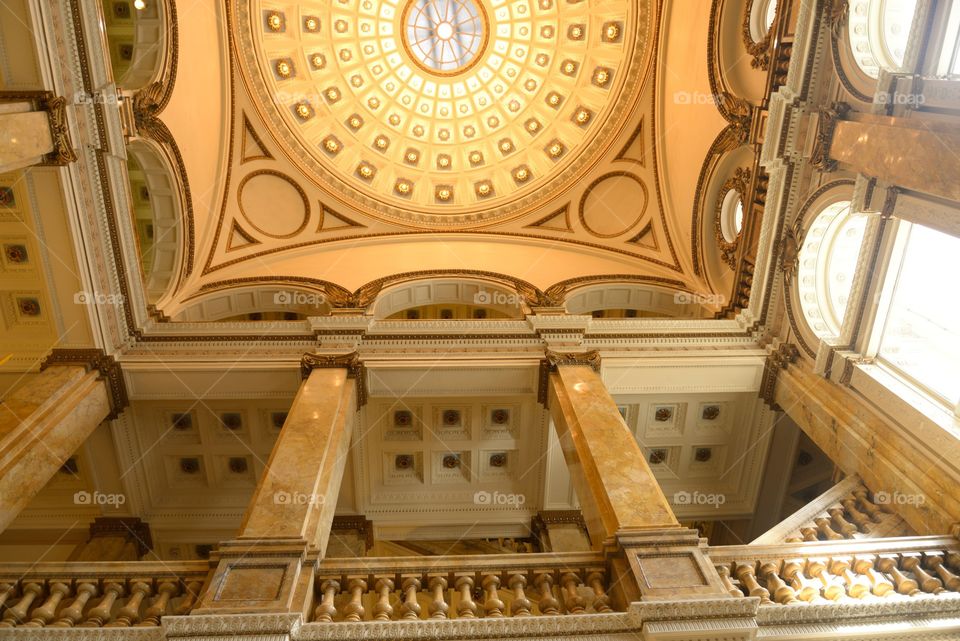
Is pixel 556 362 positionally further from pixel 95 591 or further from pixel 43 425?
pixel 43 425

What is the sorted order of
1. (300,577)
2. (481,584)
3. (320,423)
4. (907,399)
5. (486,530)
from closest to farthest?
(300,577), (481,584), (907,399), (320,423), (486,530)

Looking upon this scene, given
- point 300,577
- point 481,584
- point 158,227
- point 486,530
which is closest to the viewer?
point 300,577

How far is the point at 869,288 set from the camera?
9852mm

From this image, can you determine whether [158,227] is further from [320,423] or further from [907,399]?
[907,399]

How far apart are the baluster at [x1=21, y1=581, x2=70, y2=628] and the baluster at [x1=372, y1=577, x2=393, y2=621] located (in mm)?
3431

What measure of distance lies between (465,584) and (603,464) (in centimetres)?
278

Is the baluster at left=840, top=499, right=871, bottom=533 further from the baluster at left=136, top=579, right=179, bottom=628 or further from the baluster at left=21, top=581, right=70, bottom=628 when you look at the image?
the baluster at left=21, top=581, right=70, bottom=628

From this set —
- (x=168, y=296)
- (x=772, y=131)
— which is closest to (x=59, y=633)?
(x=168, y=296)

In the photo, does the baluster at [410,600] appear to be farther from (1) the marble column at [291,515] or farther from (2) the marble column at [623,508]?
(2) the marble column at [623,508]

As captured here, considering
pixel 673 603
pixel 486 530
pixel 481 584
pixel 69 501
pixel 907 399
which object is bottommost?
pixel 486 530

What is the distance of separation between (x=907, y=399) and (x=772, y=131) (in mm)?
5503

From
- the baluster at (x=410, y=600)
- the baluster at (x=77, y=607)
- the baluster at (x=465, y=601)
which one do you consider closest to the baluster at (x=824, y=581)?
the baluster at (x=465, y=601)

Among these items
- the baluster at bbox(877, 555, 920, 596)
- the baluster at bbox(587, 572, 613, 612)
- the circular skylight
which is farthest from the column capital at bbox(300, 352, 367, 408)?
the circular skylight

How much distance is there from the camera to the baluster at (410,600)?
21.7 ft
